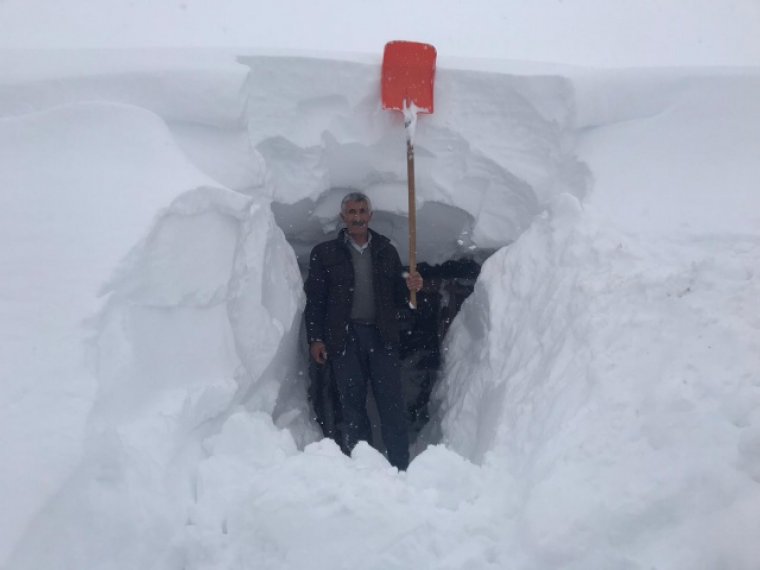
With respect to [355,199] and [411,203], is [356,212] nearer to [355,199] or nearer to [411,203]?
[355,199]

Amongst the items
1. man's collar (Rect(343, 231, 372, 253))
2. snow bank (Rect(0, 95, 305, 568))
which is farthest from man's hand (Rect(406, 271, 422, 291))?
snow bank (Rect(0, 95, 305, 568))

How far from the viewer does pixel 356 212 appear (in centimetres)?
333

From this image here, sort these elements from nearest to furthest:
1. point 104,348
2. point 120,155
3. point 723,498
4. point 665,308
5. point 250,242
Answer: point 723,498 → point 104,348 → point 665,308 → point 120,155 → point 250,242

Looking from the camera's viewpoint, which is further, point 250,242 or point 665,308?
point 250,242

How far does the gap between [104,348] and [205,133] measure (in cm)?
127

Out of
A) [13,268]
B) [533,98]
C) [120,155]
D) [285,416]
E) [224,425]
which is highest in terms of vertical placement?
[533,98]

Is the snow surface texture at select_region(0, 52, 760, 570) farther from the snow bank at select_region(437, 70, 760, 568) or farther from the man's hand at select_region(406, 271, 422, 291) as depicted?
the man's hand at select_region(406, 271, 422, 291)

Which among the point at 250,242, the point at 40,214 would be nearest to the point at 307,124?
the point at 250,242

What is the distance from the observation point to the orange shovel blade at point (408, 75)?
315 cm

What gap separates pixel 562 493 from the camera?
6.12 feet

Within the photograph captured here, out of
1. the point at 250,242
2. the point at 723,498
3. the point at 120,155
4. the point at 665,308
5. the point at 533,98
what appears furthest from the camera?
the point at 533,98

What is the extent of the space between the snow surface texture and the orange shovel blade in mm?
100

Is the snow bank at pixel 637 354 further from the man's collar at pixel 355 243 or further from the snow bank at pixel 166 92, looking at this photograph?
the snow bank at pixel 166 92

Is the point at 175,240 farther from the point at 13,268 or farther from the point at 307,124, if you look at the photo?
the point at 307,124
